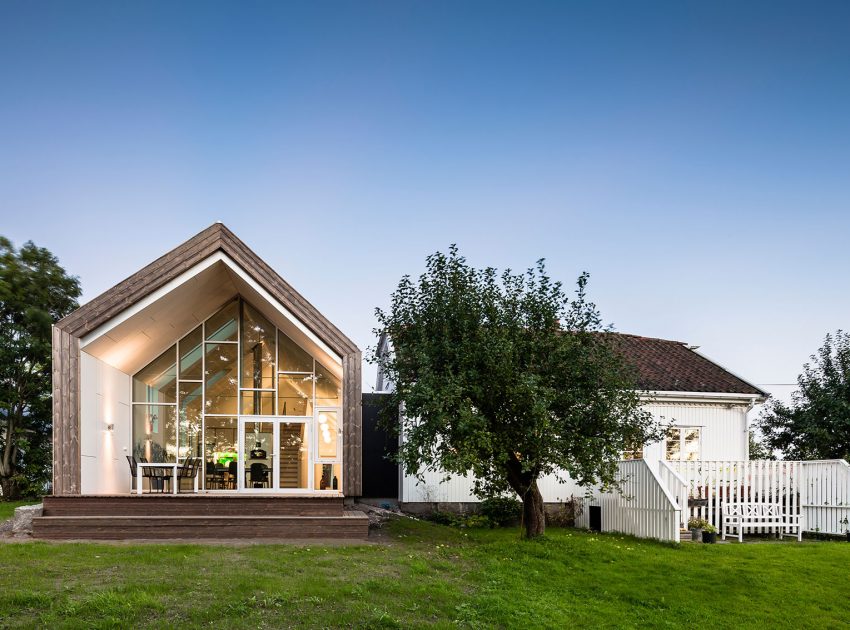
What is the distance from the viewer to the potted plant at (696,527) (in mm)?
13547

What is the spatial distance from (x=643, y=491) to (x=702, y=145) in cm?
862

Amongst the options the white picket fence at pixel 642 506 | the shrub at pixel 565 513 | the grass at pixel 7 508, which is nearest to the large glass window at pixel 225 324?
the grass at pixel 7 508

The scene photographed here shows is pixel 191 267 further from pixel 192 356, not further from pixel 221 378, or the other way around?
pixel 221 378

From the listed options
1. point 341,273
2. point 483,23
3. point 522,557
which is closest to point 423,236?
point 341,273

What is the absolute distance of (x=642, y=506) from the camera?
1398 cm

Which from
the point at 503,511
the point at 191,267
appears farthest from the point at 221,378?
the point at 503,511

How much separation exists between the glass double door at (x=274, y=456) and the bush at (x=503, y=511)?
4253 millimetres

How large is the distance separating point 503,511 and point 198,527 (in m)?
7.19

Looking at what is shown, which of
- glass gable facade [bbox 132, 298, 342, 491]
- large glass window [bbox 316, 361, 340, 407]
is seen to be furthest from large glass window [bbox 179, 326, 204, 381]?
large glass window [bbox 316, 361, 340, 407]

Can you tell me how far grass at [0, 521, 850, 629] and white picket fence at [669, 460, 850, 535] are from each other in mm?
2501

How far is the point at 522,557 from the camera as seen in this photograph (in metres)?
10.8

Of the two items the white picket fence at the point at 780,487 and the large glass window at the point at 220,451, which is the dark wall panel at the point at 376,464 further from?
the white picket fence at the point at 780,487

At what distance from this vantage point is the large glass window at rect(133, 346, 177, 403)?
1664 cm

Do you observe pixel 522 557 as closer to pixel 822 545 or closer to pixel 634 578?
pixel 634 578
